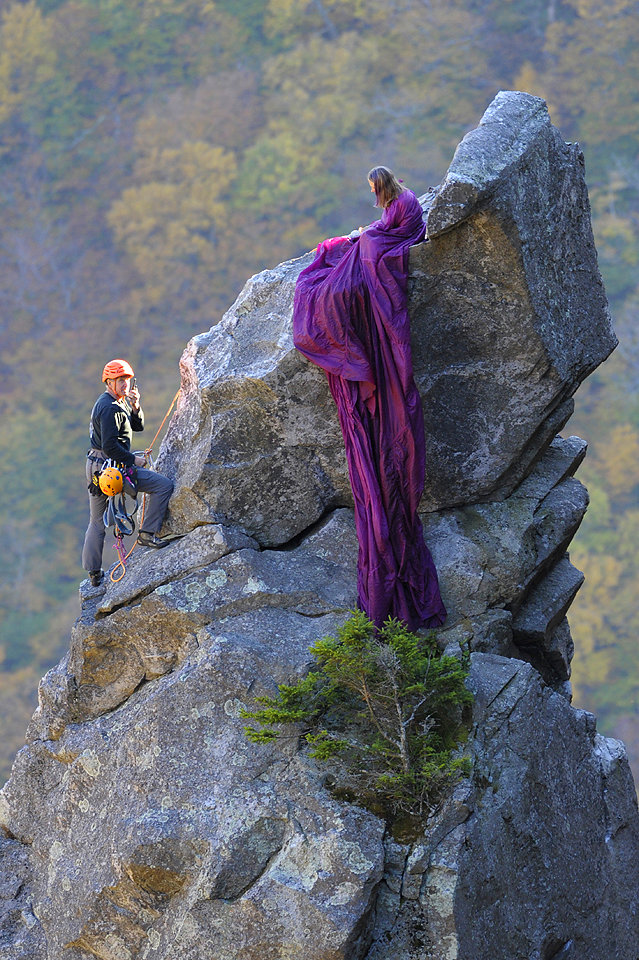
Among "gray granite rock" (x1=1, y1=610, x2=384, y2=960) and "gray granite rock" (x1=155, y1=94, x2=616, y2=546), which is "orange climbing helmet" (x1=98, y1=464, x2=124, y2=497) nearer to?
"gray granite rock" (x1=155, y1=94, x2=616, y2=546)

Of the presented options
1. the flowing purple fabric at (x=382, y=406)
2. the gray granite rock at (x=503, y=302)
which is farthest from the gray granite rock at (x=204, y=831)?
the gray granite rock at (x=503, y=302)

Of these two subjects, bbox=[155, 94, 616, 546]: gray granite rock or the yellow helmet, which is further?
the yellow helmet

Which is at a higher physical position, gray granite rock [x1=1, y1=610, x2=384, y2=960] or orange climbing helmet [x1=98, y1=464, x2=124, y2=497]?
orange climbing helmet [x1=98, y1=464, x2=124, y2=497]

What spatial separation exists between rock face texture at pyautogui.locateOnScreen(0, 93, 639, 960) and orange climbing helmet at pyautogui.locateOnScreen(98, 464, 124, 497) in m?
0.34

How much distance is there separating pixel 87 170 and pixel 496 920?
3002 centimetres

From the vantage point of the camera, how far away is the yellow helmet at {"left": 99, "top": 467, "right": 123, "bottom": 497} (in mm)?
5918

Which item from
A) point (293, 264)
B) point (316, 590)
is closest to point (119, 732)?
point (316, 590)

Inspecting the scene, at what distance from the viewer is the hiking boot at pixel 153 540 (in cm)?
608

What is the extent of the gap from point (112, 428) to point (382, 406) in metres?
1.48

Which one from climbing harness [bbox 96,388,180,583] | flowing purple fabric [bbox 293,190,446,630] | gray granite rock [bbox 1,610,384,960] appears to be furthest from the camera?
climbing harness [bbox 96,388,180,583]

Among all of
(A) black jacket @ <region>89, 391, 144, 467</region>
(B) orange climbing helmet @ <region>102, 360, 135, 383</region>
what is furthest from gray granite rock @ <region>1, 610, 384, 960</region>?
(B) orange climbing helmet @ <region>102, 360, 135, 383</region>

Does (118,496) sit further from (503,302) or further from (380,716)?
(503,302)

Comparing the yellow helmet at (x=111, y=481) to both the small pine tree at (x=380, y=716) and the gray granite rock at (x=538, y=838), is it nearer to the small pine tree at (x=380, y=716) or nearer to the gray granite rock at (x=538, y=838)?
the small pine tree at (x=380, y=716)

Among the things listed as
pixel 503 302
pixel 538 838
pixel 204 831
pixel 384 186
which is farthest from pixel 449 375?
pixel 204 831
